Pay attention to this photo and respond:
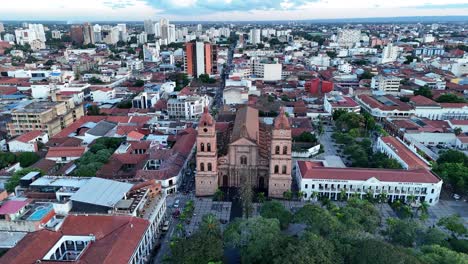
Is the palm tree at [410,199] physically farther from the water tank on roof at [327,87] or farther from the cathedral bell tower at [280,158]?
the water tank on roof at [327,87]

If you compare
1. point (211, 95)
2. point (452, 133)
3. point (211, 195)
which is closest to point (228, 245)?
point (211, 195)

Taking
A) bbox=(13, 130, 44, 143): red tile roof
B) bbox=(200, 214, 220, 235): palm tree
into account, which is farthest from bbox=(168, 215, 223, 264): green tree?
bbox=(13, 130, 44, 143): red tile roof

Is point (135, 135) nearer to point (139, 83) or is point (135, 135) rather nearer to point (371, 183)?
point (371, 183)

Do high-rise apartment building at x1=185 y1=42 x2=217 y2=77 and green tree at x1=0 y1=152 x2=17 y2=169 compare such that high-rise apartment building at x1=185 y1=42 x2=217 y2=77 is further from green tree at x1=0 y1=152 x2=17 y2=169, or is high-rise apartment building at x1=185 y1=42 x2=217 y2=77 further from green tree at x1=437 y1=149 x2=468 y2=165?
green tree at x1=437 y1=149 x2=468 y2=165

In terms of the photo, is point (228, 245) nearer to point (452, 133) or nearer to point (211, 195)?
point (211, 195)

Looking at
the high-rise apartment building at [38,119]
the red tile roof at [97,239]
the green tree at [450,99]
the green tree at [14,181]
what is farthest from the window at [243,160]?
the green tree at [450,99]
